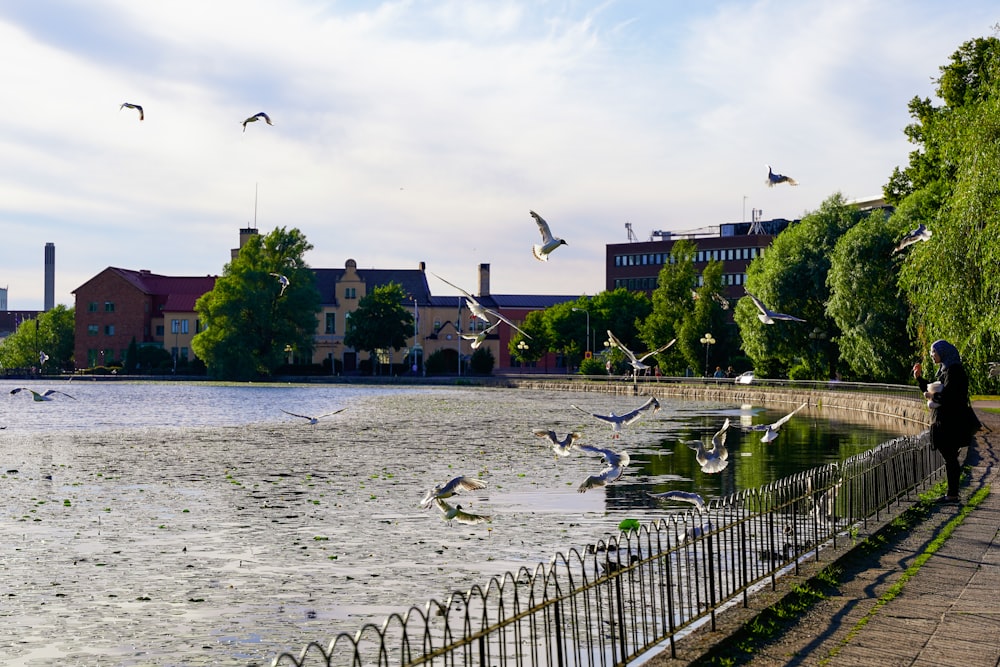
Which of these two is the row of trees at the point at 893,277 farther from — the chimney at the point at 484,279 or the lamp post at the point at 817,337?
the chimney at the point at 484,279

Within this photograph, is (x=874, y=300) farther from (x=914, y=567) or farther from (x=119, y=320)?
(x=119, y=320)

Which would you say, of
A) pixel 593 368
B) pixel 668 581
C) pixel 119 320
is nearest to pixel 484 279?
pixel 119 320

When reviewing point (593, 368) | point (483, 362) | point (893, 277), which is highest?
point (893, 277)

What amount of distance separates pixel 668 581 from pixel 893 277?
54404 mm

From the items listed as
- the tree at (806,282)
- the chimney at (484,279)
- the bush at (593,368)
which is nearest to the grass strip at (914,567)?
the tree at (806,282)

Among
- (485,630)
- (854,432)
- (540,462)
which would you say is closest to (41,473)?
(540,462)

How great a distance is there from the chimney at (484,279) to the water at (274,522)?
407 ft

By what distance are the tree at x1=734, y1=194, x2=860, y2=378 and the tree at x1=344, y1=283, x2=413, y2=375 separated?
69.8 meters

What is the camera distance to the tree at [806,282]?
72.9m

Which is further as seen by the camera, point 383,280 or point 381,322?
point 383,280

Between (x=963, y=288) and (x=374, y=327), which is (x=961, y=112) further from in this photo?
(x=374, y=327)

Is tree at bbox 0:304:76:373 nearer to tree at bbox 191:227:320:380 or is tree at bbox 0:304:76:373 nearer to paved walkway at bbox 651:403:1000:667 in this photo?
tree at bbox 191:227:320:380

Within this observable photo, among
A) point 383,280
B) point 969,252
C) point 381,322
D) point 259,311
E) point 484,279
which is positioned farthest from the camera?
point 484,279

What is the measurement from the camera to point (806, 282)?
7350 cm
